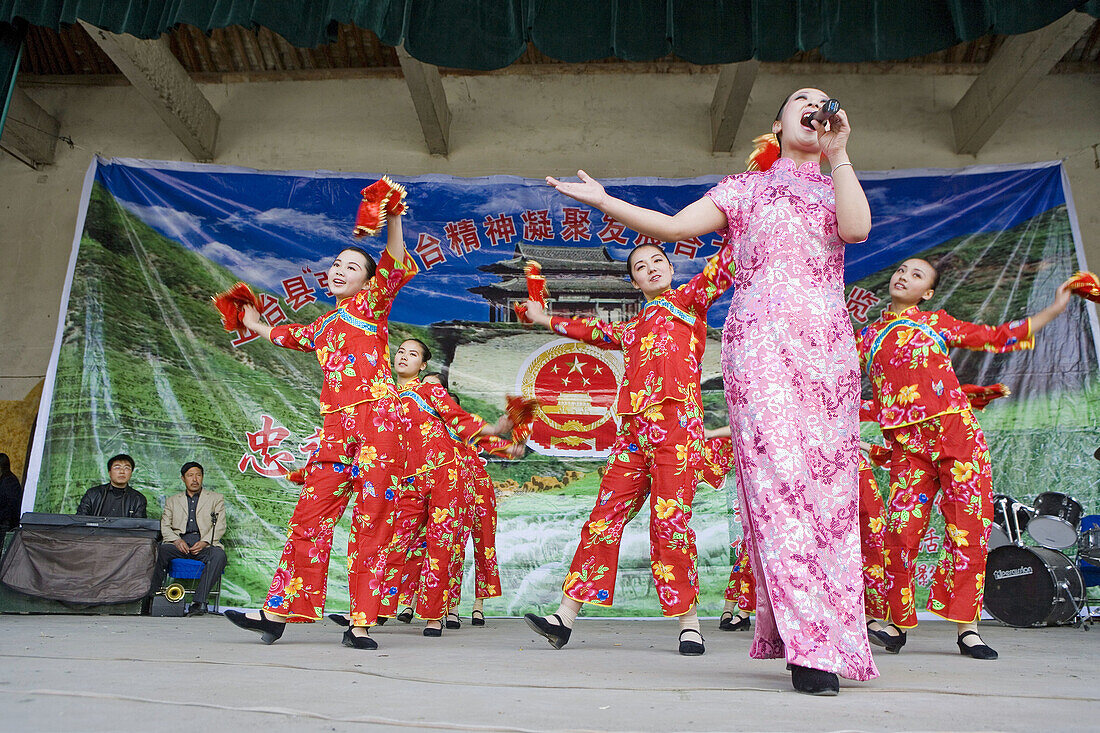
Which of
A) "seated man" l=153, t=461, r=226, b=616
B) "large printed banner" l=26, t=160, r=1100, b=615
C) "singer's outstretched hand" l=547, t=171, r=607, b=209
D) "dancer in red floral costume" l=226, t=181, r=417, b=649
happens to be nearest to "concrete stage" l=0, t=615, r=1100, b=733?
"dancer in red floral costume" l=226, t=181, r=417, b=649

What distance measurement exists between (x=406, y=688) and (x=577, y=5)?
3.16 metres

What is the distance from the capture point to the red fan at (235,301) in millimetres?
3381

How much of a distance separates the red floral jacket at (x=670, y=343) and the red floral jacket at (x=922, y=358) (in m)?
0.77

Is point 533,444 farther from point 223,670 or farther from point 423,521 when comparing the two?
point 223,670

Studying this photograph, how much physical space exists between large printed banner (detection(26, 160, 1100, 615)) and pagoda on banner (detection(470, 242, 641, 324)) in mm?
15

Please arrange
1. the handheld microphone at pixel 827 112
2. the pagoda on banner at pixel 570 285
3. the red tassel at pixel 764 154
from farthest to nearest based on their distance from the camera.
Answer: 1. the pagoda on banner at pixel 570 285
2. the red tassel at pixel 764 154
3. the handheld microphone at pixel 827 112

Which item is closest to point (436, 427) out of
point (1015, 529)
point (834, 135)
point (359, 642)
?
point (359, 642)

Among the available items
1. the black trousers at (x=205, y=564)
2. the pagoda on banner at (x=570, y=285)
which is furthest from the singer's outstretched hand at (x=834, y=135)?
the black trousers at (x=205, y=564)

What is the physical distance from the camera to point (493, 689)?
1818 millimetres

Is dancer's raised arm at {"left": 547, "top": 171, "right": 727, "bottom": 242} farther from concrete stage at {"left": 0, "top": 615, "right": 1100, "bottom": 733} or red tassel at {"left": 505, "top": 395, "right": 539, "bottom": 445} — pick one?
red tassel at {"left": 505, "top": 395, "right": 539, "bottom": 445}

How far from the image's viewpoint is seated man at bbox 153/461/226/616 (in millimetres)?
5035

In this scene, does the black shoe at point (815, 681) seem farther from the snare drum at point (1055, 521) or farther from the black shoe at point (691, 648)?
the snare drum at point (1055, 521)

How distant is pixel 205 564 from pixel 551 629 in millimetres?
3064

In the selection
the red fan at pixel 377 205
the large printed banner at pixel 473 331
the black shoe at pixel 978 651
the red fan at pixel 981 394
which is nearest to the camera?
the black shoe at pixel 978 651
